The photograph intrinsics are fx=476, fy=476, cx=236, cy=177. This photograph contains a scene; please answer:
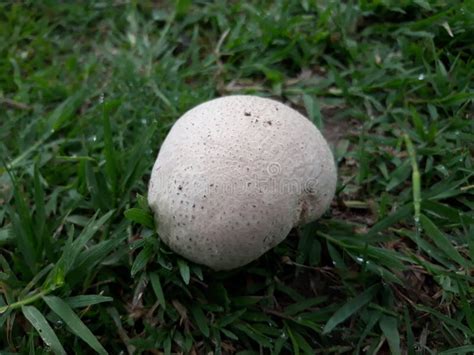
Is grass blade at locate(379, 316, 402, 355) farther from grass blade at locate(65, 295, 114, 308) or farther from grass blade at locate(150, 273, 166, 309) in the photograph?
grass blade at locate(65, 295, 114, 308)

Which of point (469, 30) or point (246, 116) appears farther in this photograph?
point (469, 30)

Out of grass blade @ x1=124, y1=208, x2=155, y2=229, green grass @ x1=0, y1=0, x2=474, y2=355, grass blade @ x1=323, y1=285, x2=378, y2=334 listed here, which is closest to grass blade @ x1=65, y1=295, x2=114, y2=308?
green grass @ x1=0, y1=0, x2=474, y2=355

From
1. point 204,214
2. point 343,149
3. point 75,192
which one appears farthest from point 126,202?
point 343,149

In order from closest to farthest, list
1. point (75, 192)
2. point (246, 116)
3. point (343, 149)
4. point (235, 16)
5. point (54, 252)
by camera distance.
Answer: point (246, 116)
point (54, 252)
point (75, 192)
point (343, 149)
point (235, 16)

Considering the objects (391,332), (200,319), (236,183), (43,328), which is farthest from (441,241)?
(43,328)

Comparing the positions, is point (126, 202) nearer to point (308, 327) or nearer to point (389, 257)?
point (308, 327)

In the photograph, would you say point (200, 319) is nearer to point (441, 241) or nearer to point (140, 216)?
point (140, 216)

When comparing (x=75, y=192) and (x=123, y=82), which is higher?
(x=123, y=82)

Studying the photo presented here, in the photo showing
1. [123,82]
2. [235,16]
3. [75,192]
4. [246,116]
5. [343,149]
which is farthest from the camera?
[235,16]
